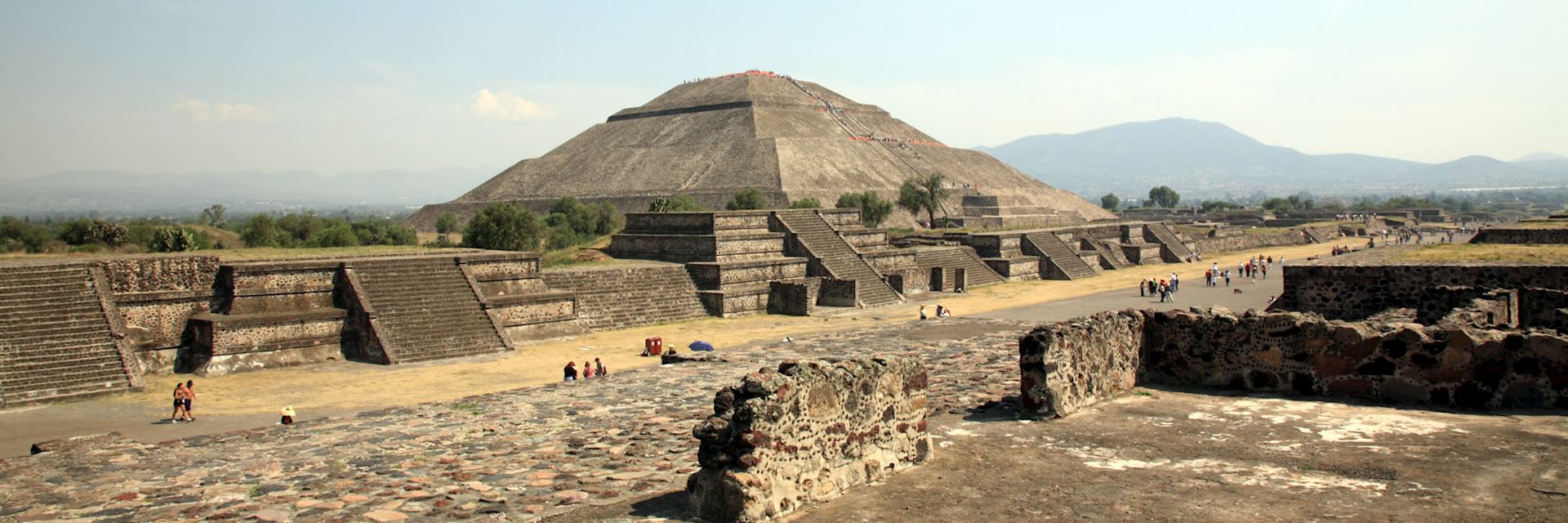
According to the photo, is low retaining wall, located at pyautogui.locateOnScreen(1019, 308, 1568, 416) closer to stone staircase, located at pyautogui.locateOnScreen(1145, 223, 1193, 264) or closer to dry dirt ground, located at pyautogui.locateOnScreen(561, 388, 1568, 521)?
dry dirt ground, located at pyautogui.locateOnScreen(561, 388, 1568, 521)

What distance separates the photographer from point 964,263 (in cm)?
4409

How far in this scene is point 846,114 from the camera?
104 metres

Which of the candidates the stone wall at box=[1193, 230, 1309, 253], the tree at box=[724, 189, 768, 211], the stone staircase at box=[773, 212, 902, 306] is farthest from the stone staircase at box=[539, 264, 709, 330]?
the stone wall at box=[1193, 230, 1309, 253]

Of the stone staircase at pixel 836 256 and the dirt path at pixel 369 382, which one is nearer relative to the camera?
the dirt path at pixel 369 382

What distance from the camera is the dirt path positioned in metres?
17.9

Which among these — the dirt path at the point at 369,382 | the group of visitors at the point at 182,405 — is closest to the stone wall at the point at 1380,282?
the dirt path at the point at 369,382

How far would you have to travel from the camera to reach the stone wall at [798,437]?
27.2 feet

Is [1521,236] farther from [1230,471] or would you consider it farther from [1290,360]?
[1230,471]

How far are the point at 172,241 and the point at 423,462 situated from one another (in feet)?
99.9

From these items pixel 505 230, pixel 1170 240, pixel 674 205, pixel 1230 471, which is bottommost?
pixel 1230 471

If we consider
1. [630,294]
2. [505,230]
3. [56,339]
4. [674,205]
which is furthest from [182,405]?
[674,205]

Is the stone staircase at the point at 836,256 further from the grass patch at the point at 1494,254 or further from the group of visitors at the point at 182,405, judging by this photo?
the group of visitors at the point at 182,405

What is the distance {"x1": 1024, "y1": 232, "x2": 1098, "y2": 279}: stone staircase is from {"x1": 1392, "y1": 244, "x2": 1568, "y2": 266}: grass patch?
2168 centimetres

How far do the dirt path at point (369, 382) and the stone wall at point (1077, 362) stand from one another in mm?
11900
